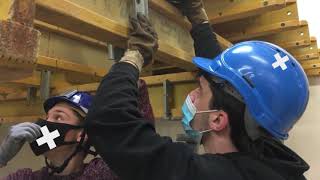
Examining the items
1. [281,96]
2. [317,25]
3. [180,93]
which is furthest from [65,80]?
[317,25]

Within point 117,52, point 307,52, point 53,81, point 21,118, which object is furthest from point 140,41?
point 307,52

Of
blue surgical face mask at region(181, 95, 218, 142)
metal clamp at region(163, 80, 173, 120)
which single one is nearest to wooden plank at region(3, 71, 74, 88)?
metal clamp at region(163, 80, 173, 120)

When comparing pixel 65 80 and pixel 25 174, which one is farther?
pixel 65 80

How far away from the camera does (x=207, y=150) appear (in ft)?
4.83

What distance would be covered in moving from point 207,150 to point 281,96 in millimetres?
353

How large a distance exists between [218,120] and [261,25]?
142 centimetres

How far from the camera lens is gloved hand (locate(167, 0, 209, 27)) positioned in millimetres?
1848

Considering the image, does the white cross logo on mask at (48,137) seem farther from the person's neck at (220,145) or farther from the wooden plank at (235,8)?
the wooden plank at (235,8)

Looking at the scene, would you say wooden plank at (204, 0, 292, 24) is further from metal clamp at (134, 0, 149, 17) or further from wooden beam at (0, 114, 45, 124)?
wooden beam at (0, 114, 45, 124)

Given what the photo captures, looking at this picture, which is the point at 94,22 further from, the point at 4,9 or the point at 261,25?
the point at 261,25

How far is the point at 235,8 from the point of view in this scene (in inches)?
86.9

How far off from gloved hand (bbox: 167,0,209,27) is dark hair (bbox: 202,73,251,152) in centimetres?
60

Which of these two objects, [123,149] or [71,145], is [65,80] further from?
[123,149]

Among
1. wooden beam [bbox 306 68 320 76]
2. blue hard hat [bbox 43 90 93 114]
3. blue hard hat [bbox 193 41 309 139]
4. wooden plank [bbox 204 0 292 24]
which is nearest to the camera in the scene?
blue hard hat [bbox 193 41 309 139]
